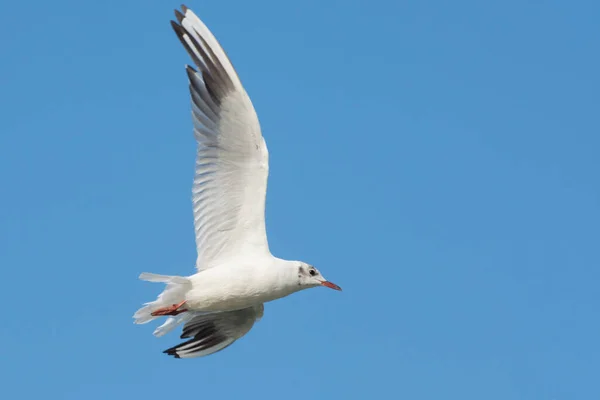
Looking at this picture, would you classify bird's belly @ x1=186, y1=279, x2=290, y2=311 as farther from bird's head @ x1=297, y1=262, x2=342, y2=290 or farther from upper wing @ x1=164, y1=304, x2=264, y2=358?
upper wing @ x1=164, y1=304, x2=264, y2=358

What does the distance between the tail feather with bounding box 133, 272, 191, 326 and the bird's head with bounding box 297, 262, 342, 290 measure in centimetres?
140

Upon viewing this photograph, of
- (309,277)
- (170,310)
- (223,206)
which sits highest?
(223,206)

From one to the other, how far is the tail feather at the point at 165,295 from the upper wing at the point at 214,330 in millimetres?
1060

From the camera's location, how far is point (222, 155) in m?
13.9

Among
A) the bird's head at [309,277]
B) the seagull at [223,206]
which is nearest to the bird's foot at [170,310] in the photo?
the seagull at [223,206]

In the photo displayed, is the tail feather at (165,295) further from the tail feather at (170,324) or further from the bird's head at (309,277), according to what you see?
the bird's head at (309,277)

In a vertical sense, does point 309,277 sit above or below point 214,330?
above

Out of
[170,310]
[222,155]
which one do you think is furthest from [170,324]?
[222,155]

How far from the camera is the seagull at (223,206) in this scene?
13.8 meters

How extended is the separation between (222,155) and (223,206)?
25.6 inches

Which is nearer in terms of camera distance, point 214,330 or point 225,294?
point 225,294

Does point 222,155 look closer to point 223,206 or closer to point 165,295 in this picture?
point 223,206

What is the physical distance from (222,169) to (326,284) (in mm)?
1989

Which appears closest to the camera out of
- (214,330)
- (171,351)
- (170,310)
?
(170,310)
